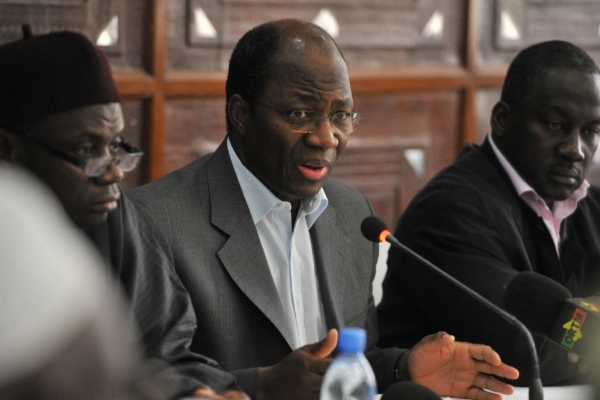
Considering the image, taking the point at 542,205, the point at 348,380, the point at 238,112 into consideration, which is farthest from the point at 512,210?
the point at 348,380

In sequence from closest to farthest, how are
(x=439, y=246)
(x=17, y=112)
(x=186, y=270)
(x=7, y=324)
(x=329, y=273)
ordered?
(x=7, y=324), (x=17, y=112), (x=186, y=270), (x=329, y=273), (x=439, y=246)

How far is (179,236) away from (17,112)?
1.87 ft

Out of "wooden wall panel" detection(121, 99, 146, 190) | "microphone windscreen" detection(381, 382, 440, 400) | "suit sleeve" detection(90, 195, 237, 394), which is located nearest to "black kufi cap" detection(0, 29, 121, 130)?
"suit sleeve" detection(90, 195, 237, 394)

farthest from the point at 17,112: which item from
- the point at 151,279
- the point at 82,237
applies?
the point at 151,279

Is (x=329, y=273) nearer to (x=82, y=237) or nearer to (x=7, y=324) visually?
(x=82, y=237)

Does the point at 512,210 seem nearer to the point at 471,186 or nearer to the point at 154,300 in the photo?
the point at 471,186

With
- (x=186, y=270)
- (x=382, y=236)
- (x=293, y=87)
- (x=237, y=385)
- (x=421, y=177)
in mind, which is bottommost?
(x=421, y=177)

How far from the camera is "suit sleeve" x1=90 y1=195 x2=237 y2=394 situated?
2039mm

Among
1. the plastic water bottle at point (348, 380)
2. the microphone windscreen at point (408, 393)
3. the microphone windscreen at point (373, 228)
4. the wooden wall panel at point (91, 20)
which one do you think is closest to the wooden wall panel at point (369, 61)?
the wooden wall panel at point (91, 20)

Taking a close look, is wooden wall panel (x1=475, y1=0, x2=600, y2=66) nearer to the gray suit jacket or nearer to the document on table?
the gray suit jacket

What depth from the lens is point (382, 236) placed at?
2.08 metres

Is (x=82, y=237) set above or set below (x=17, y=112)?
below

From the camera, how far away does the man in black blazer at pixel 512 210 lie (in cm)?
274

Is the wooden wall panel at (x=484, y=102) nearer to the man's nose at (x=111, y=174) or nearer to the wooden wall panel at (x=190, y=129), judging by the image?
the wooden wall panel at (x=190, y=129)
